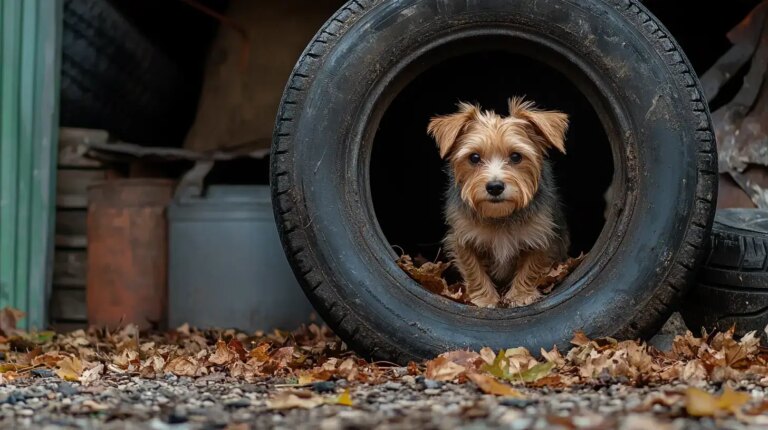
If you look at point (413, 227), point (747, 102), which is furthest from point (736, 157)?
point (413, 227)

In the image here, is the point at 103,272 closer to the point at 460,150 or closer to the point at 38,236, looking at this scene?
the point at 38,236

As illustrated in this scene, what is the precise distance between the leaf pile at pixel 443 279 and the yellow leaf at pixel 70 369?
1.39m

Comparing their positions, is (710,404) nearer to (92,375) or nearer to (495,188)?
(495,188)

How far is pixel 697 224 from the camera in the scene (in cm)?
363

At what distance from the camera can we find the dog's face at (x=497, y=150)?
4.22 meters

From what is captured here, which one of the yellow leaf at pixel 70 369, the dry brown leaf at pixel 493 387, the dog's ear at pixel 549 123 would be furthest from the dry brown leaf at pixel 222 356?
the dog's ear at pixel 549 123

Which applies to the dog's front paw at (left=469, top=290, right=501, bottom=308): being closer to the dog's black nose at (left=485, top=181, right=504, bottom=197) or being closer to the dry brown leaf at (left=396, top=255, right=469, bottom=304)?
the dry brown leaf at (left=396, top=255, right=469, bottom=304)

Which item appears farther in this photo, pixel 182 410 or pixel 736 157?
pixel 736 157

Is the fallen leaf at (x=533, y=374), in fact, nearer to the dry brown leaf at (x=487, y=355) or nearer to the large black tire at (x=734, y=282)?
the dry brown leaf at (x=487, y=355)

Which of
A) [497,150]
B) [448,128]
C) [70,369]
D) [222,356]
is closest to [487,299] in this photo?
[497,150]

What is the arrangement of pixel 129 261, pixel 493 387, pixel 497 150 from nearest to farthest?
pixel 493 387 → pixel 497 150 → pixel 129 261

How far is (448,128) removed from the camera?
14.2 feet

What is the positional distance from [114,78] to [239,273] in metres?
1.65

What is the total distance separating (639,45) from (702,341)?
1.28 m
